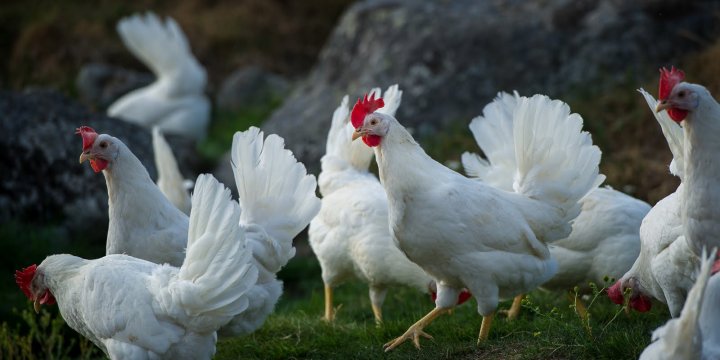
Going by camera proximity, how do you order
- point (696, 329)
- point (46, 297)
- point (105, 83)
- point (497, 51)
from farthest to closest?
1. point (105, 83)
2. point (497, 51)
3. point (46, 297)
4. point (696, 329)

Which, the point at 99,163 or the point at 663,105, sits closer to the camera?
the point at 663,105

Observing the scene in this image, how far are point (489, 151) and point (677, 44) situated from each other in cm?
503

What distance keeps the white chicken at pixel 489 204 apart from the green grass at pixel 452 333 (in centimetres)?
24

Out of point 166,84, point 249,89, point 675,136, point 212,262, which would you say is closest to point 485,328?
point 675,136

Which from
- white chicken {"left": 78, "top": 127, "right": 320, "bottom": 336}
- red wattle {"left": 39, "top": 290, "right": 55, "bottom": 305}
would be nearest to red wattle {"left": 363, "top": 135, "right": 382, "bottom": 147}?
white chicken {"left": 78, "top": 127, "right": 320, "bottom": 336}

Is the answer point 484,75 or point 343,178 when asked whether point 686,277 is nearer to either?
point 343,178

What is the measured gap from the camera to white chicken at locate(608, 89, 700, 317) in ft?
16.5

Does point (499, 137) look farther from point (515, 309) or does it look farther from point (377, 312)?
point (377, 312)

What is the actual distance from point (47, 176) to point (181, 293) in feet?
16.9

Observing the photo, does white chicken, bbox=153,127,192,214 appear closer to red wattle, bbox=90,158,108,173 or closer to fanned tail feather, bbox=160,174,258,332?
red wattle, bbox=90,158,108,173

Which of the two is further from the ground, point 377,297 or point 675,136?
point 675,136

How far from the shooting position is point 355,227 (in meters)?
6.87

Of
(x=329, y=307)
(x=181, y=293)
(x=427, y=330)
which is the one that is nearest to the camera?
(x=181, y=293)

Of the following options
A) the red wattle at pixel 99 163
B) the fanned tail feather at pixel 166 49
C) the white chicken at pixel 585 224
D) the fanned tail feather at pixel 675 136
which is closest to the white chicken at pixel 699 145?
the fanned tail feather at pixel 675 136
